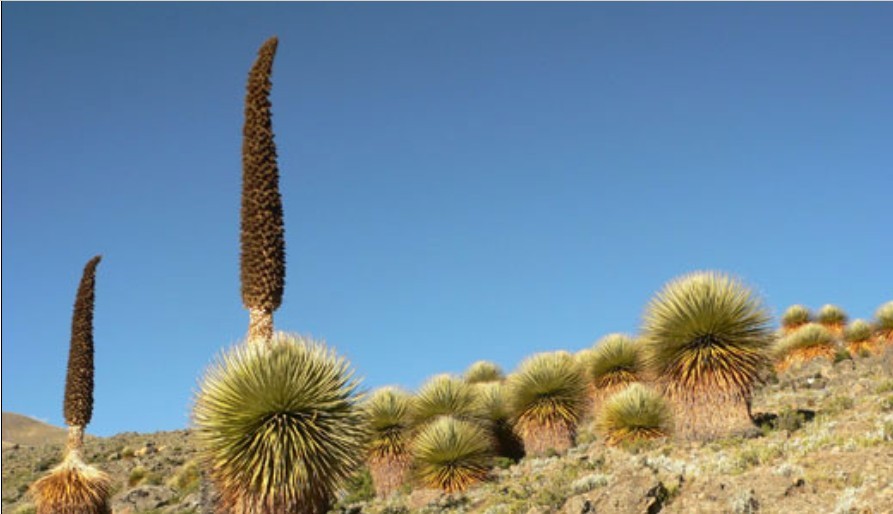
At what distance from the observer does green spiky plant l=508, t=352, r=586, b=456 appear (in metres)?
21.9

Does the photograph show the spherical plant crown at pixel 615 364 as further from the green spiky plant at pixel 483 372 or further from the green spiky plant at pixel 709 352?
the green spiky plant at pixel 483 372

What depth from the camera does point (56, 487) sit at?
16922mm

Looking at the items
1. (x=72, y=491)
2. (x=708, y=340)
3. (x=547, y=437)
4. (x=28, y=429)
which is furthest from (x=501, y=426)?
(x=28, y=429)

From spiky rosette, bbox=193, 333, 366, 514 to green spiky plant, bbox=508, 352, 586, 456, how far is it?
10.2 metres

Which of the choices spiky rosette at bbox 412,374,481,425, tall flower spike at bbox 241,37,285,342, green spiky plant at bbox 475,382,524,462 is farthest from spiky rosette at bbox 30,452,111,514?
green spiky plant at bbox 475,382,524,462

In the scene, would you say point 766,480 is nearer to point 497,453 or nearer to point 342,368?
point 342,368

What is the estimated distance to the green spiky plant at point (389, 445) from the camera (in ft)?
72.1

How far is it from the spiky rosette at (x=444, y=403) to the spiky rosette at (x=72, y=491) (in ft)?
27.3

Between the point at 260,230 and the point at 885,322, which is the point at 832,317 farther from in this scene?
the point at 260,230

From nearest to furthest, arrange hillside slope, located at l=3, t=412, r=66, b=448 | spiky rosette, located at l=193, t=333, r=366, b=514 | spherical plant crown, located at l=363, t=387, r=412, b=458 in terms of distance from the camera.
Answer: spiky rosette, located at l=193, t=333, r=366, b=514 < spherical plant crown, located at l=363, t=387, r=412, b=458 < hillside slope, located at l=3, t=412, r=66, b=448

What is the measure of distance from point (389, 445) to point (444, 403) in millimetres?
1870

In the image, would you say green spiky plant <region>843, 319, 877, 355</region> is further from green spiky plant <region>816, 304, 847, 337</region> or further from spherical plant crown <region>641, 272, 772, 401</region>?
spherical plant crown <region>641, 272, 772, 401</region>

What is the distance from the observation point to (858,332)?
31406mm

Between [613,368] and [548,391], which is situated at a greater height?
[613,368]
